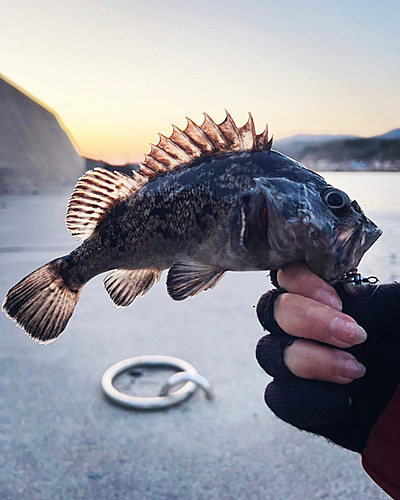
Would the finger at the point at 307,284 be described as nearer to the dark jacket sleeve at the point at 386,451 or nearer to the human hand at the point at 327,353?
the human hand at the point at 327,353

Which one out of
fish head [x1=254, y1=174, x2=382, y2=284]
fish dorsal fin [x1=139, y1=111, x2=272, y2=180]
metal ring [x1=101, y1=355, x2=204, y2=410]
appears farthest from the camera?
metal ring [x1=101, y1=355, x2=204, y2=410]

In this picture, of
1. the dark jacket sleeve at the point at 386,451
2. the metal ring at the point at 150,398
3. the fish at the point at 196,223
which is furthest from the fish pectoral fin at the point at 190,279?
the metal ring at the point at 150,398

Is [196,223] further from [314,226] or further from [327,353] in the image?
[327,353]

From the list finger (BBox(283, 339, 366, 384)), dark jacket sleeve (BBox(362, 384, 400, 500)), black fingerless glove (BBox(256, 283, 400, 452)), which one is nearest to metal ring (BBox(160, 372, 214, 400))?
black fingerless glove (BBox(256, 283, 400, 452))

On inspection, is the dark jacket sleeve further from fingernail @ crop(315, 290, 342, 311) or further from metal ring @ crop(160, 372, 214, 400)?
metal ring @ crop(160, 372, 214, 400)

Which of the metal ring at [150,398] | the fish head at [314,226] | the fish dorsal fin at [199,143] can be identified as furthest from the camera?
the metal ring at [150,398]

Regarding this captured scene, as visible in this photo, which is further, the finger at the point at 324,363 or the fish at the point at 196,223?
the finger at the point at 324,363

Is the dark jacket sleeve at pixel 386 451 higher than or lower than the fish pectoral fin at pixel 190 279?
lower

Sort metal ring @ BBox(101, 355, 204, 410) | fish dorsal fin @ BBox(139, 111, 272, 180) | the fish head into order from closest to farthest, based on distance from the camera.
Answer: the fish head
fish dorsal fin @ BBox(139, 111, 272, 180)
metal ring @ BBox(101, 355, 204, 410)
